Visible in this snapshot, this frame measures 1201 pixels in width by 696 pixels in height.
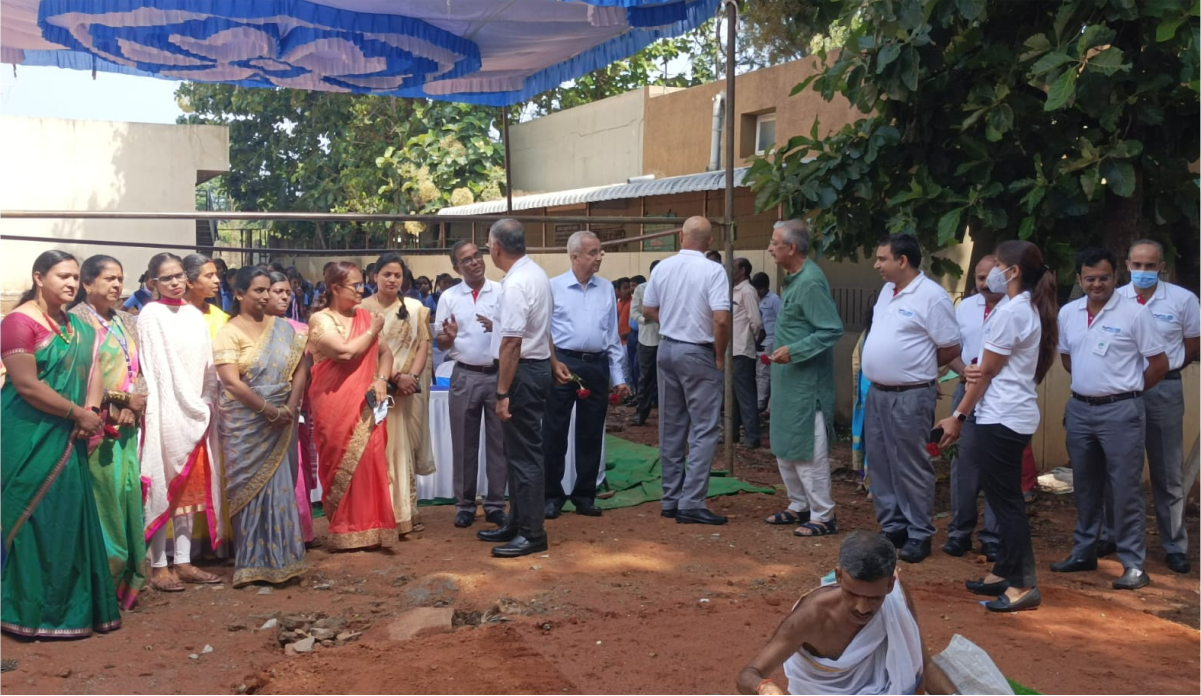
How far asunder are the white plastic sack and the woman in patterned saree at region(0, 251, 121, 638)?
145 inches

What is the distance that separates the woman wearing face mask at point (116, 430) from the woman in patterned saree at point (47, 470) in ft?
0.57

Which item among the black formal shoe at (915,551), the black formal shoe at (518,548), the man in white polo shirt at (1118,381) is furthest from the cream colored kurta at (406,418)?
the man in white polo shirt at (1118,381)

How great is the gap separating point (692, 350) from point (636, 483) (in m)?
1.85

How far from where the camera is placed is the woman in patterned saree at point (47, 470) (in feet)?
15.2

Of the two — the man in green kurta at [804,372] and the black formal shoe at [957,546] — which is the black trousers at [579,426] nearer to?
the man in green kurta at [804,372]

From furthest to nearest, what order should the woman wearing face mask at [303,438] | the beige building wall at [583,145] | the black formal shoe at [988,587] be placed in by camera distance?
the beige building wall at [583,145]
the woman wearing face mask at [303,438]
the black formal shoe at [988,587]

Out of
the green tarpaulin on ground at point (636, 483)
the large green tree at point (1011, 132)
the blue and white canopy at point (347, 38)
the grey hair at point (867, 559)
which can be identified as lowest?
the green tarpaulin on ground at point (636, 483)

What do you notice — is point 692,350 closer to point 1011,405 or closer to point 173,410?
point 1011,405

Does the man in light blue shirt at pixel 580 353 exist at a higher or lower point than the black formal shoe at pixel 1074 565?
higher

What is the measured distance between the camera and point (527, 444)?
609 centimetres

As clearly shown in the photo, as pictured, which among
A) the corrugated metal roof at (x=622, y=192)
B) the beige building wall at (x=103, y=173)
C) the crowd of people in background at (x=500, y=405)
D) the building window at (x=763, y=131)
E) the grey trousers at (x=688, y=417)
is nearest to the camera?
the crowd of people in background at (x=500, y=405)

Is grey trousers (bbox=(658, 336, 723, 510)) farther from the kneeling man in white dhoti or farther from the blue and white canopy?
the kneeling man in white dhoti

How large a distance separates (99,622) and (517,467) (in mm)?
→ 2242

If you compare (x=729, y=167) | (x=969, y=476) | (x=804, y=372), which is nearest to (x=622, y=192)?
(x=729, y=167)
